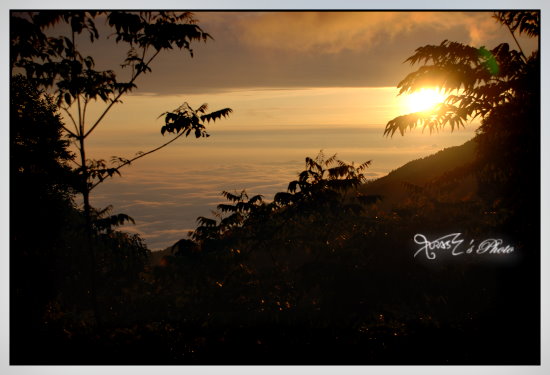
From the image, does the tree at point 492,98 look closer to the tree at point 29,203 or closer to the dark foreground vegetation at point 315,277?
the dark foreground vegetation at point 315,277

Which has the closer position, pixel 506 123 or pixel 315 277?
pixel 506 123

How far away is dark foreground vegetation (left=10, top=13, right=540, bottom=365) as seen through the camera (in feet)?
24.0

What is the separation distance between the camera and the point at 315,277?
9.88 m

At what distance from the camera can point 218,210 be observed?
8.81 meters

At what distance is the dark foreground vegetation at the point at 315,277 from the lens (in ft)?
24.0

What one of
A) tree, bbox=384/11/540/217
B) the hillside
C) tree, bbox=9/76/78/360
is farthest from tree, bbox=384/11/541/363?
the hillside

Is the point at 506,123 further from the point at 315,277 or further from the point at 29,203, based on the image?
the point at 29,203

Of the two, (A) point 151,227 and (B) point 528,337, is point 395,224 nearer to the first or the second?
(B) point 528,337
